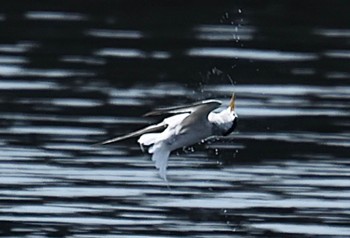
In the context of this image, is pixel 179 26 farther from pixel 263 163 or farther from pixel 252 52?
pixel 263 163

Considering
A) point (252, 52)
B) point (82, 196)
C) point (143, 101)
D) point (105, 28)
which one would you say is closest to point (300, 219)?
point (82, 196)

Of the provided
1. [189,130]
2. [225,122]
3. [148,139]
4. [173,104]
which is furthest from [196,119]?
[173,104]

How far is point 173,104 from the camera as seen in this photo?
22.6m

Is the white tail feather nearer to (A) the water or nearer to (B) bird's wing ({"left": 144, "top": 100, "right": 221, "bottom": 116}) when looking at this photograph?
(B) bird's wing ({"left": 144, "top": 100, "right": 221, "bottom": 116})

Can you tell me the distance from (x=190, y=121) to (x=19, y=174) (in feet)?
12.8

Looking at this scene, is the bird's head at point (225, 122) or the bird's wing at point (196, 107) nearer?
the bird's wing at point (196, 107)

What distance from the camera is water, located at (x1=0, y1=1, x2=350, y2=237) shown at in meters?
18.2

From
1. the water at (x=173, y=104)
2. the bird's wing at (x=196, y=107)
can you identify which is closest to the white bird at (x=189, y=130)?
the bird's wing at (x=196, y=107)

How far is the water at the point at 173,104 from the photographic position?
1822cm

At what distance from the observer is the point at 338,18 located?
28156 millimetres

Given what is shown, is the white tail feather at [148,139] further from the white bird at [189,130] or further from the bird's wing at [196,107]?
the bird's wing at [196,107]

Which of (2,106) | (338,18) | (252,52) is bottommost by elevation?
(2,106)

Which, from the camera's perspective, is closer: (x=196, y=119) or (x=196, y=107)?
(x=196, y=107)

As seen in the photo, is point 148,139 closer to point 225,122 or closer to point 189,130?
point 189,130
